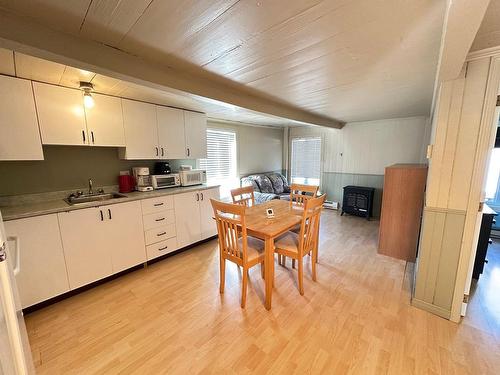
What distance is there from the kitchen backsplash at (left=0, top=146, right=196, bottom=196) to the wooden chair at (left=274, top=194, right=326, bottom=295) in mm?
2477

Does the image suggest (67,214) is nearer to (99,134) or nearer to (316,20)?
(99,134)

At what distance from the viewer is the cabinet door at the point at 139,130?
105 inches

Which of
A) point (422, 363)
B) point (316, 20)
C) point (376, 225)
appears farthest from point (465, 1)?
point (376, 225)

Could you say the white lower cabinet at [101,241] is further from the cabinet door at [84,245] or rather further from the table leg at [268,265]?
the table leg at [268,265]

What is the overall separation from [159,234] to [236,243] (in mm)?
1393

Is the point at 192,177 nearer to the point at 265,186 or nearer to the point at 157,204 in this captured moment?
the point at 157,204

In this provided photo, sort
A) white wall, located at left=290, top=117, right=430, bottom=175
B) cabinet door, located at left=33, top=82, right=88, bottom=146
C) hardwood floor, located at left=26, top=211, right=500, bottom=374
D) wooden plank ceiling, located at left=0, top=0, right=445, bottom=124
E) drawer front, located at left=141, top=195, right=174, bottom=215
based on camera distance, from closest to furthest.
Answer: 1. wooden plank ceiling, located at left=0, top=0, right=445, bottom=124
2. hardwood floor, located at left=26, top=211, right=500, bottom=374
3. cabinet door, located at left=33, top=82, right=88, bottom=146
4. drawer front, located at left=141, top=195, right=174, bottom=215
5. white wall, located at left=290, top=117, right=430, bottom=175

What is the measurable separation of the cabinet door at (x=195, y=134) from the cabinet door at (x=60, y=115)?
133 cm

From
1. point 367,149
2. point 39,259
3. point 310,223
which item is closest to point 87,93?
point 39,259

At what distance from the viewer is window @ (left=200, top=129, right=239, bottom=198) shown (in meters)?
4.28

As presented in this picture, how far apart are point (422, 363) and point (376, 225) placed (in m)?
3.17

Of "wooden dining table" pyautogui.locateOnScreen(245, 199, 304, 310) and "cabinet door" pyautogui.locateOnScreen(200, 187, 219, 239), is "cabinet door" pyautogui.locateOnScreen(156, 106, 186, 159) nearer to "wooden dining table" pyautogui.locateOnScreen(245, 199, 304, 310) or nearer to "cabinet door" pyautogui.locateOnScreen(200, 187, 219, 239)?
"cabinet door" pyautogui.locateOnScreen(200, 187, 219, 239)

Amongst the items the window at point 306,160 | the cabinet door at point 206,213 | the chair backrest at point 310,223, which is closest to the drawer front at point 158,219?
the cabinet door at point 206,213

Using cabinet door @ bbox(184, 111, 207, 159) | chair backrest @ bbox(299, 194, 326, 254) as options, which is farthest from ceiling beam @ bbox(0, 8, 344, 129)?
chair backrest @ bbox(299, 194, 326, 254)
